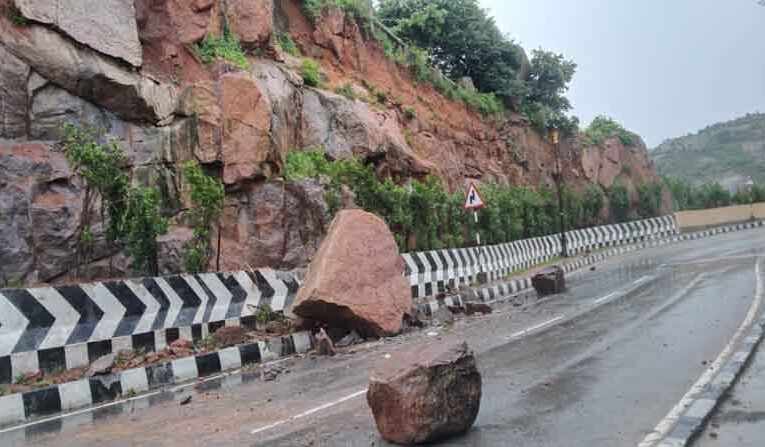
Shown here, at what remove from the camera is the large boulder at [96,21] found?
15164mm

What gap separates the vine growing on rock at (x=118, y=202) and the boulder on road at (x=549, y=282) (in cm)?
1038

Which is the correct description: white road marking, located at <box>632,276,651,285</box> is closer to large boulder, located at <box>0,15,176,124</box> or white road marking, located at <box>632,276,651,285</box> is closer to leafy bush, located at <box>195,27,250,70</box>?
leafy bush, located at <box>195,27,250,70</box>

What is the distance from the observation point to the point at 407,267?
17.7 meters

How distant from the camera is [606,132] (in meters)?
48.2

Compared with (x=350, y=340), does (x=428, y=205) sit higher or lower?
higher

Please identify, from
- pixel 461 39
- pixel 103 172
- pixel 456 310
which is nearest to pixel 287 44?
pixel 456 310

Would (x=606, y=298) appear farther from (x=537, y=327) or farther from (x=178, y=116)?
(x=178, y=116)

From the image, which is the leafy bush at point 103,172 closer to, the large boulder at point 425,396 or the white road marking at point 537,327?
the white road marking at point 537,327

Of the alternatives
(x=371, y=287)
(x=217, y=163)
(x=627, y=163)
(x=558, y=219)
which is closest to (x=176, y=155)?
(x=217, y=163)

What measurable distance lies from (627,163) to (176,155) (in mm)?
37773

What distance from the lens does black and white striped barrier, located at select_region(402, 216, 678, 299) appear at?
60.7ft

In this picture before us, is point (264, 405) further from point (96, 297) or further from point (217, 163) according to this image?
point (217, 163)

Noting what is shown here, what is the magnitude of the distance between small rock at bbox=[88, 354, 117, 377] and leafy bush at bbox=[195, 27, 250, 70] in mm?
10696

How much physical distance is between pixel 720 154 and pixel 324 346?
342 ft
